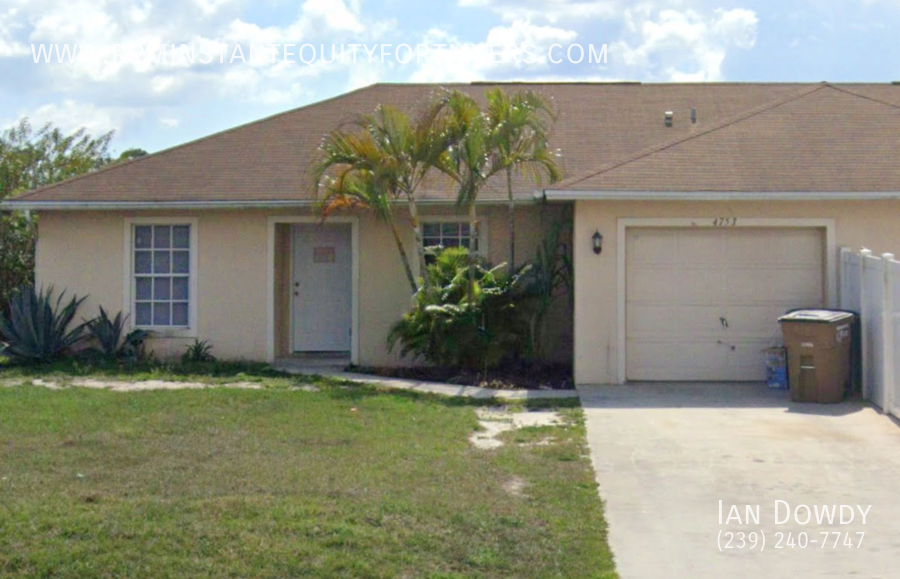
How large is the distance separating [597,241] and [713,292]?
1.60 meters

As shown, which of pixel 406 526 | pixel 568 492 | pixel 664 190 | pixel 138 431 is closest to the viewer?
pixel 406 526

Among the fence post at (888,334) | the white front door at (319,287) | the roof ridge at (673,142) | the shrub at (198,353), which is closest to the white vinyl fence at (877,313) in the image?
the fence post at (888,334)

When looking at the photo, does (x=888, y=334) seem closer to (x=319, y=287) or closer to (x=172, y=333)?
(x=319, y=287)

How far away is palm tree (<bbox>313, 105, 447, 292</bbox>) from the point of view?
1377cm

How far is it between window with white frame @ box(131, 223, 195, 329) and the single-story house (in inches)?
1.0

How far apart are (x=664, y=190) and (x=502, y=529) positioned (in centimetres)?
714

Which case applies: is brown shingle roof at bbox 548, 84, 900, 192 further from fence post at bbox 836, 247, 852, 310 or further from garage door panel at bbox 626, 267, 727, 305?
garage door panel at bbox 626, 267, 727, 305

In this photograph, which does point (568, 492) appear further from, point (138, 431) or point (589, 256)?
point (589, 256)

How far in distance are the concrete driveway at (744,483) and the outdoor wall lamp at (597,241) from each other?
6.08ft

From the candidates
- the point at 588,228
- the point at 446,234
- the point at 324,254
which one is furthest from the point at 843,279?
the point at 324,254

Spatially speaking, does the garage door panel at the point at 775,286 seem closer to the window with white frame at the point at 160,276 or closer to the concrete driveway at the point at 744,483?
the concrete driveway at the point at 744,483

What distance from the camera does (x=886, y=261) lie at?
36.8 ft

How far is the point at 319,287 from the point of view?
1688cm

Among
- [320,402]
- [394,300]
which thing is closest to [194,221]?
[394,300]
